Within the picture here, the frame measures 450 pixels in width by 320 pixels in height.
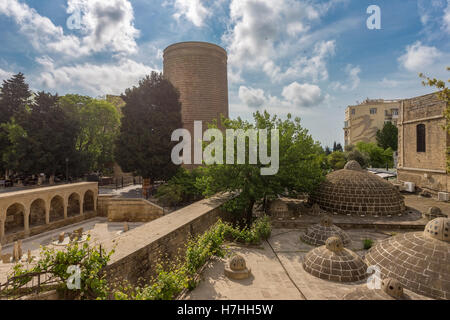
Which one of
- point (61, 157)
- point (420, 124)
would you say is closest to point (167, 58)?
point (61, 157)

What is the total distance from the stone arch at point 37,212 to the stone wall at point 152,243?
15.1 m

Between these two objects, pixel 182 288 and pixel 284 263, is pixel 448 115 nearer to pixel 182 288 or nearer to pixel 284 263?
pixel 284 263

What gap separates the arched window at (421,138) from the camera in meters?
19.1

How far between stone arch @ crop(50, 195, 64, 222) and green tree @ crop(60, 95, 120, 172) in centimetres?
863

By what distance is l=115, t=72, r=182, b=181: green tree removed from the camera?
22297 millimetres

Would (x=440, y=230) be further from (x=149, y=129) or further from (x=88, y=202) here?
(x=88, y=202)

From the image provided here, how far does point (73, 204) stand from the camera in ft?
73.3

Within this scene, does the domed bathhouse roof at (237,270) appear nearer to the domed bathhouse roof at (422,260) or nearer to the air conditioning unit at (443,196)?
the domed bathhouse roof at (422,260)

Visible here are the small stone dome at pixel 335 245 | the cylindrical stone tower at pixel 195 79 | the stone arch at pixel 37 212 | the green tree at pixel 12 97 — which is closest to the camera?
the small stone dome at pixel 335 245

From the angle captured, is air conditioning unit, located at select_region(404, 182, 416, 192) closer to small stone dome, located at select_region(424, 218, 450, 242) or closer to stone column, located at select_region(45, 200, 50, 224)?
small stone dome, located at select_region(424, 218, 450, 242)

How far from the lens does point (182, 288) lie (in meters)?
6.33

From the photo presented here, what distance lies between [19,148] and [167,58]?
1915 centimetres

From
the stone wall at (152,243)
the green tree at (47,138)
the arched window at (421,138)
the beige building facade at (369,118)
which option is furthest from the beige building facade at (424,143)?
the green tree at (47,138)
